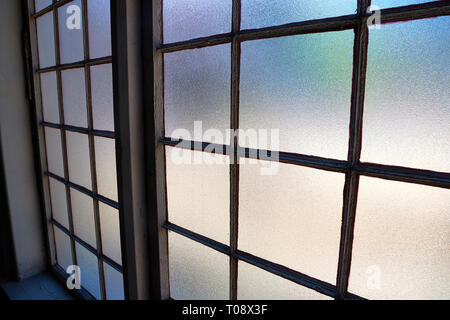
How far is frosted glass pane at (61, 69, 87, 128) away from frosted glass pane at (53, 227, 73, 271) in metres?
0.71

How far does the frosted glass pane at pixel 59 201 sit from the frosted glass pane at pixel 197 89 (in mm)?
1014

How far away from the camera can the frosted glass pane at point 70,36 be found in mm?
1236

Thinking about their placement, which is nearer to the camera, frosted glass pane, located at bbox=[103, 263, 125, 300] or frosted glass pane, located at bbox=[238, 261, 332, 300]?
frosted glass pane, located at bbox=[238, 261, 332, 300]

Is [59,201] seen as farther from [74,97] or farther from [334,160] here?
[334,160]

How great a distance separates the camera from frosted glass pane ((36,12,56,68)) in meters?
1.43

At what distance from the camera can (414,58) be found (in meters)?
0.50

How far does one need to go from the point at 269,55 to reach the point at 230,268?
1.99 ft

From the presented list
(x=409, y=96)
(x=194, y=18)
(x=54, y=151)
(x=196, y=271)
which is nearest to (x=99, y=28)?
A: (x=194, y=18)

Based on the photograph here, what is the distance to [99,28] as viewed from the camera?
1118 mm

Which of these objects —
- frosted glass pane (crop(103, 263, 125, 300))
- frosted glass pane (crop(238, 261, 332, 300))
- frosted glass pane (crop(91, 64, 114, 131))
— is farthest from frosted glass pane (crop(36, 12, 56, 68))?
frosted glass pane (crop(238, 261, 332, 300))

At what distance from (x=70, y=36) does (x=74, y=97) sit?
0.28 meters

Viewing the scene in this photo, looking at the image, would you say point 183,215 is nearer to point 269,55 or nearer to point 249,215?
point 249,215

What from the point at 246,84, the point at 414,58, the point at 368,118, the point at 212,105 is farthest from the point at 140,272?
the point at 414,58

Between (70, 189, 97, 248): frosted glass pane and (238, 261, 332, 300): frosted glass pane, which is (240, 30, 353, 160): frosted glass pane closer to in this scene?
(238, 261, 332, 300): frosted glass pane
